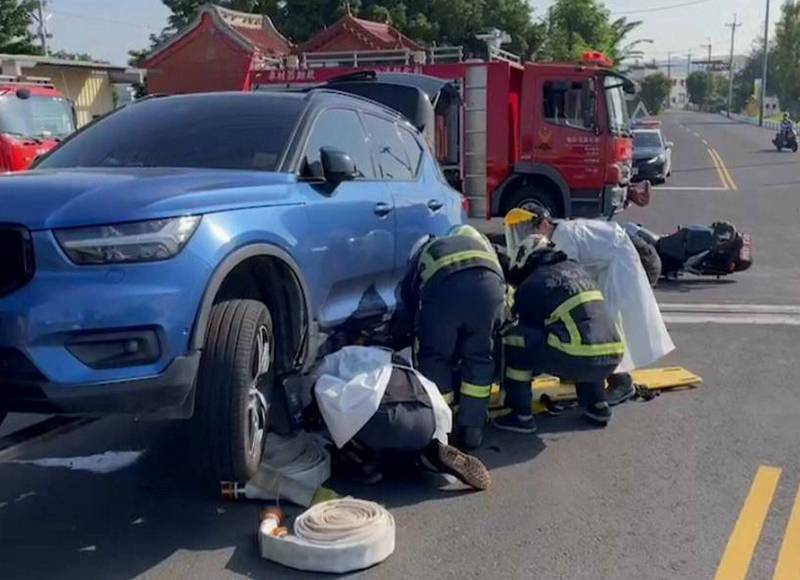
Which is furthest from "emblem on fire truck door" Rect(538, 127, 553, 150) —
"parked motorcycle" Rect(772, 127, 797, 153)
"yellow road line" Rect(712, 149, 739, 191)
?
"parked motorcycle" Rect(772, 127, 797, 153)

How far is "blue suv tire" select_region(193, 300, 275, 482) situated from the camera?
4199 mm

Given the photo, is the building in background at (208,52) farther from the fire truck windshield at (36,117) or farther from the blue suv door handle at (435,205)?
the blue suv door handle at (435,205)

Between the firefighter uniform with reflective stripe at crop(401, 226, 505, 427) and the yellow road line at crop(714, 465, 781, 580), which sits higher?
the firefighter uniform with reflective stripe at crop(401, 226, 505, 427)

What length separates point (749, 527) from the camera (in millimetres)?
4512

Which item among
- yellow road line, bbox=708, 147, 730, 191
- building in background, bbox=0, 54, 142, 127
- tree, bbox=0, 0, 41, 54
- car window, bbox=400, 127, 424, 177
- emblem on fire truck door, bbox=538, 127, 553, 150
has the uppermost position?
tree, bbox=0, 0, 41, 54

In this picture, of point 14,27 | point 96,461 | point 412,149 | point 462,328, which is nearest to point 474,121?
point 412,149

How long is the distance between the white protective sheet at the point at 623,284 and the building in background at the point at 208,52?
58.8ft

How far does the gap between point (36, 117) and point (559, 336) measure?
551 inches

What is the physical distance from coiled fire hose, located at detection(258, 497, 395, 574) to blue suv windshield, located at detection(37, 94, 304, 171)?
174cm

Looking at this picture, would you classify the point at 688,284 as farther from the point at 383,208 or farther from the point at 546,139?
the point at 383,208

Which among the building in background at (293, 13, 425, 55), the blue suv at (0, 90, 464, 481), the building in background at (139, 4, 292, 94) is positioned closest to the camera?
the blue suv at (0, 90, 464, 481)

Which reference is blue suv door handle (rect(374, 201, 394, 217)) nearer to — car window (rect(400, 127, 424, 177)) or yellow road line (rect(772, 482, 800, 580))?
car window (rect(400, 127, 424, 177))

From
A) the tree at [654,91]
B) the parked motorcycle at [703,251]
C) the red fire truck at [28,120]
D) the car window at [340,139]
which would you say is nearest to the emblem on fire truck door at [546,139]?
the parked motorcycle at [703,251]

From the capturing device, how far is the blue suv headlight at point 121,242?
379 centimetres
